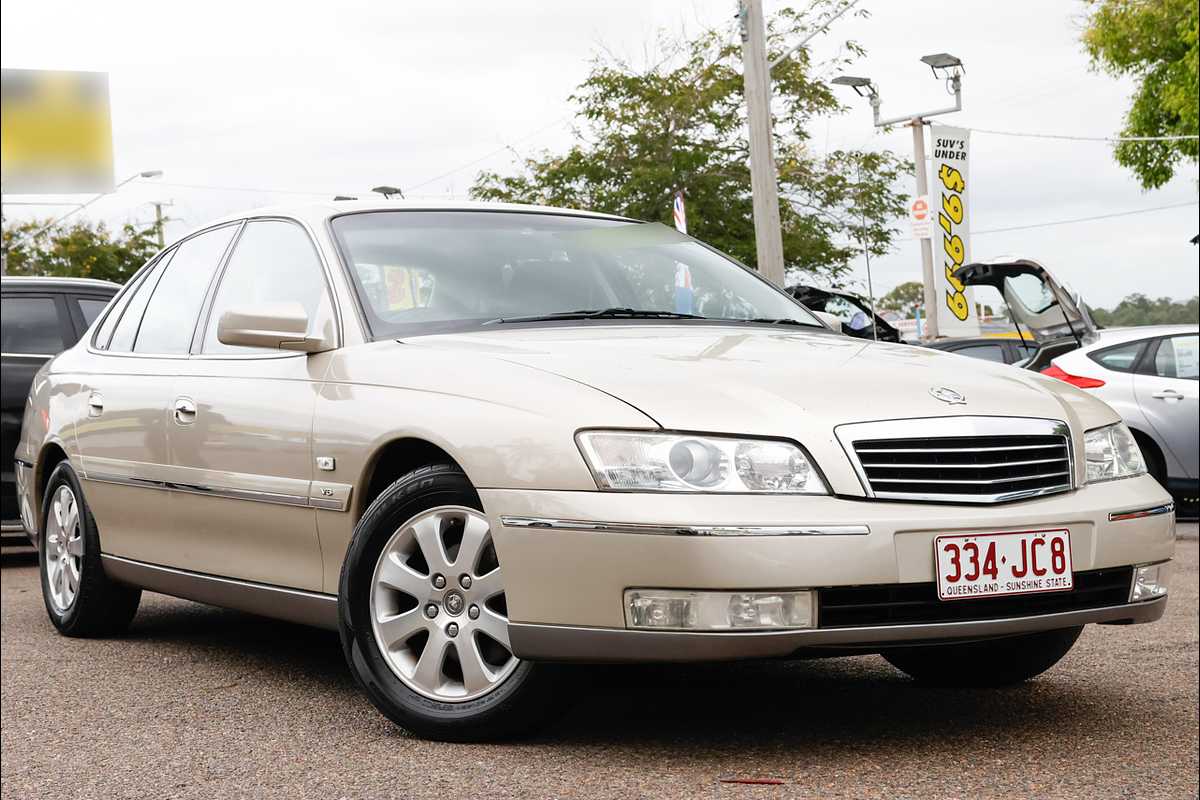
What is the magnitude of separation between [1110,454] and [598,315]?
4.91ft

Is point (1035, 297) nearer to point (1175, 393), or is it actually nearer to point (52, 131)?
point (1175, 393)

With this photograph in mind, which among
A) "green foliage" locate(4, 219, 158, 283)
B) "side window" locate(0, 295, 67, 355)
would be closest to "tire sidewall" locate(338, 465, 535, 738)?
"side window" locate(0, 295, 67, 355)

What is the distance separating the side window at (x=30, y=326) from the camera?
8.94m

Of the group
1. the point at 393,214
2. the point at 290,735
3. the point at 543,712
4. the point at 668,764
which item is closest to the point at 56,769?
the point at 290,735

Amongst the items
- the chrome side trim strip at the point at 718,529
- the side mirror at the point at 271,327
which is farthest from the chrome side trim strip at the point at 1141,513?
the side mirror at the point at 271,327

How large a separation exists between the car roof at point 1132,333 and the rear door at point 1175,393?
4cm

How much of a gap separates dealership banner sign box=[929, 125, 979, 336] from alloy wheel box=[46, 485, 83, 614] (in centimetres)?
556

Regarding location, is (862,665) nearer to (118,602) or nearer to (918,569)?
(918,569)

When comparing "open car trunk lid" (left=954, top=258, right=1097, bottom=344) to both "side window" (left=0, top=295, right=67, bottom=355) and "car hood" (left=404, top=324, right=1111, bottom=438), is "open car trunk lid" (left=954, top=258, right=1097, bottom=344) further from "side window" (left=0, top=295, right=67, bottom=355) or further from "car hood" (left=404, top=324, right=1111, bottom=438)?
"side window" (left=0, top=295, right=67, bottom=355)

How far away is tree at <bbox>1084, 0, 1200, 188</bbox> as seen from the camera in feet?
67.3

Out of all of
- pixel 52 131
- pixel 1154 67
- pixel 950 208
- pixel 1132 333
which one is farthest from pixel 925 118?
pixel 1154 67

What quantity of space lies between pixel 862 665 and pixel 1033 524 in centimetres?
166

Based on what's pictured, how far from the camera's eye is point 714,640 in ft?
11.5

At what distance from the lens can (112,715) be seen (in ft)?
14.9
